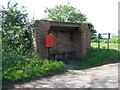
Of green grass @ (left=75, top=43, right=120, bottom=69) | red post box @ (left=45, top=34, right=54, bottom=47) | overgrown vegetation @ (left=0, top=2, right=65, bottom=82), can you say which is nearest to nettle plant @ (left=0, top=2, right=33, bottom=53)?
overgrown vegetation @ (left=0, top=2, right=65, bottom=82)

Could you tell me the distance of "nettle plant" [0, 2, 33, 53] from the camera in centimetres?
816

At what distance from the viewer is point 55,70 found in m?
6.61

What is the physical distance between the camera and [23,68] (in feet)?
19.2

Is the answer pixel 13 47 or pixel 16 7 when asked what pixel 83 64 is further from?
pixel 16 7

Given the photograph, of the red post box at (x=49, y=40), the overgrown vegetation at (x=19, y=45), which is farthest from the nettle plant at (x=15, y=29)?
the red post box at (x=49, y=40)

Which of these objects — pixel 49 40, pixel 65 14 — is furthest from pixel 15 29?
pixel 65 14

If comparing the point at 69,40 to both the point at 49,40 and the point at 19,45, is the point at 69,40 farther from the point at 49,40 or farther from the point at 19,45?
the point at 19,45

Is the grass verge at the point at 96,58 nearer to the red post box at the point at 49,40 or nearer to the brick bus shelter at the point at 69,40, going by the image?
the brick bus shelter at the point at 69,40

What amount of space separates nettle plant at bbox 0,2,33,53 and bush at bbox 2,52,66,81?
5.07 ft

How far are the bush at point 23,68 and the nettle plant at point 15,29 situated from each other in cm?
155

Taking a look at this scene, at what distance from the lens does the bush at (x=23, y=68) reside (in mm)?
5212

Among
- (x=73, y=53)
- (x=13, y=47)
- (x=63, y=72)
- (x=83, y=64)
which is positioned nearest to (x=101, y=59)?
(x=83, y=64)

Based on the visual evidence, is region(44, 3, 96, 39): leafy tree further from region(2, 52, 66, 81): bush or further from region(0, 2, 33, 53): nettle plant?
region(2, 52, 66, 81): bush

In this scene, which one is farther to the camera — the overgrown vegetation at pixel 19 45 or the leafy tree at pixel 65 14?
the leafy tree at pixel 65 14
